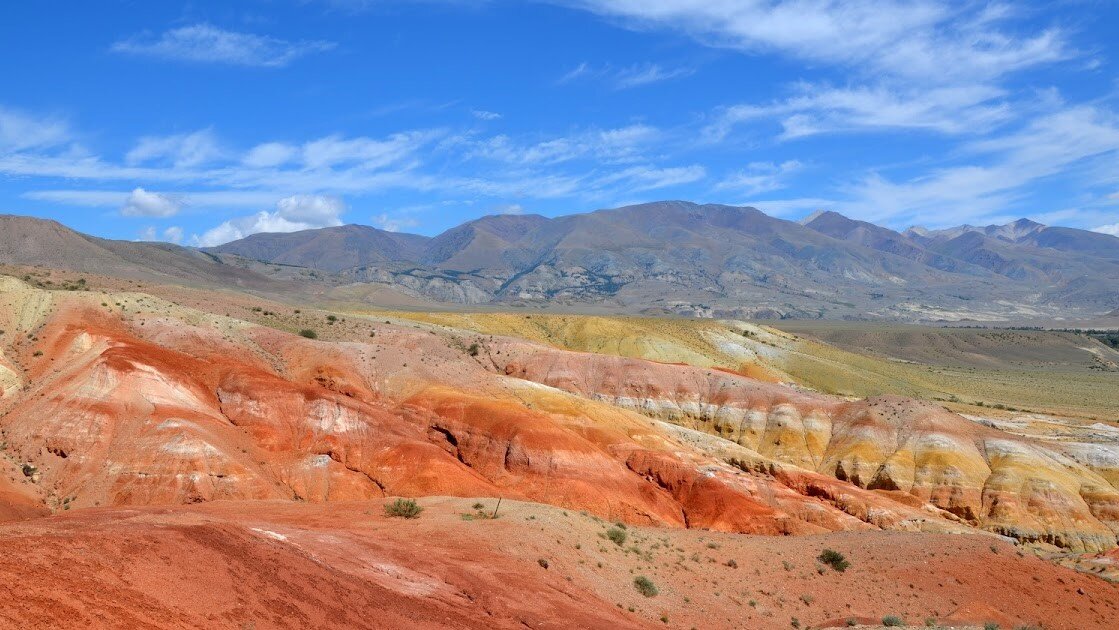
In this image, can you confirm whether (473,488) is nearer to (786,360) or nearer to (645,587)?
(645,587)

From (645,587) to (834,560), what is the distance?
11.3 m

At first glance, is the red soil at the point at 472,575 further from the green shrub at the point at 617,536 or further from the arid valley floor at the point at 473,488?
the green shrub at the point at 617,536

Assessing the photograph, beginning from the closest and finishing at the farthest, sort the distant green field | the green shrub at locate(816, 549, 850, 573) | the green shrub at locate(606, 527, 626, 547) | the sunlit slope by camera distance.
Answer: the green shrub at locate(606, 527, 626, 547) < the green shrub at locate(816, 549, 850, 573) < the distant green field < the sunlit slope

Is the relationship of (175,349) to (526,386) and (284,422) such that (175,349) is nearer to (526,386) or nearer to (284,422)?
(284,422)

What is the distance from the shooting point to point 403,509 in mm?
29906

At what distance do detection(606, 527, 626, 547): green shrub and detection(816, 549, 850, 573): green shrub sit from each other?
9.46m

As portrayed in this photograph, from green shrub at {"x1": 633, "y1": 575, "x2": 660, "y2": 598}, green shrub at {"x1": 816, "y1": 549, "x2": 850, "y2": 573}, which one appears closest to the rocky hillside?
green shrub at {"x1": 816, "y1": 549, "x2": 850, "y2": 573}

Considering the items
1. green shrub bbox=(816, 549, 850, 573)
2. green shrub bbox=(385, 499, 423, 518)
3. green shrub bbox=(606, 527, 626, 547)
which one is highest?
green shrub bbox=(385, 499, 423, 518)

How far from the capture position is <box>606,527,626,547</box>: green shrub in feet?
104

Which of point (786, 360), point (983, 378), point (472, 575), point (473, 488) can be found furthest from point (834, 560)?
point (983, 378)

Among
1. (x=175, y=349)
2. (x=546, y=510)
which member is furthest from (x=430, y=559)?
(x=175, y=349)

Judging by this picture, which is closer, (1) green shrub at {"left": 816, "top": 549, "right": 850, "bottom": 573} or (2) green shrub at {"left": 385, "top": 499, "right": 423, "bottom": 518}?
(2) green shrub at {"left": 385, "top": 499, "right": 423, "bottom": 518}

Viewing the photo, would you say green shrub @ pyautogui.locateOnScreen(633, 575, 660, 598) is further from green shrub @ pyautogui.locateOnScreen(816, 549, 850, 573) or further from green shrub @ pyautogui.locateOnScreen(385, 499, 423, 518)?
green shrub @ pyautogui.locateOnScreen(816, 549, 850, 573)

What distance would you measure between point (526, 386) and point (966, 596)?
3479 centimetres
